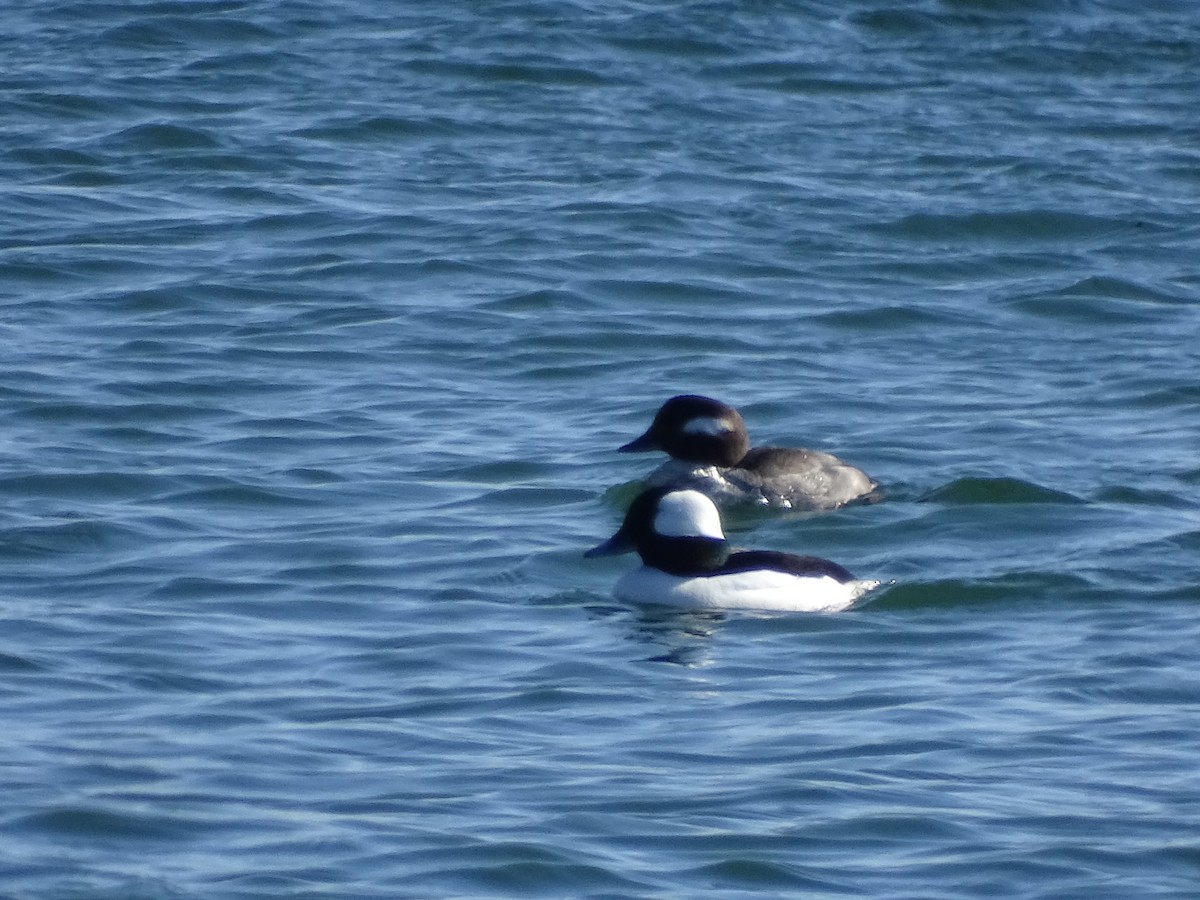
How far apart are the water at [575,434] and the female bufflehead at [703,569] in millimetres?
197

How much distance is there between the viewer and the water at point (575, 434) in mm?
7445

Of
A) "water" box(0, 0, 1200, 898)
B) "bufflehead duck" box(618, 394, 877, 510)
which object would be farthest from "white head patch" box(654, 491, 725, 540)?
"bufflehead duck" box(618, 394, 877, 510)

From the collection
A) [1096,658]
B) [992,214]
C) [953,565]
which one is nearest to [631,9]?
[992,214]

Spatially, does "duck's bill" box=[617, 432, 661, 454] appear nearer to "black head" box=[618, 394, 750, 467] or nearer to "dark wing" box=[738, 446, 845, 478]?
"black head" box=[618, 394, 750, 467]

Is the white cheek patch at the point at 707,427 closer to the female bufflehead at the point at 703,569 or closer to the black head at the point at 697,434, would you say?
the black head at the point at 697,434

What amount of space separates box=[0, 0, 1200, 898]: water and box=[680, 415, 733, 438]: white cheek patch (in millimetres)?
531

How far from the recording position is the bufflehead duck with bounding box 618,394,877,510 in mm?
12469

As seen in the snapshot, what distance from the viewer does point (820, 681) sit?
9.29 metres

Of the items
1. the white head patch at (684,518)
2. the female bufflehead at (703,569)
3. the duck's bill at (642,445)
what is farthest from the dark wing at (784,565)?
the duck's bill at (642,445)

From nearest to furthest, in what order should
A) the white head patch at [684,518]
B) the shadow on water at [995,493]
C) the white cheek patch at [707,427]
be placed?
the white head patch at [684,518]
the shadow on water at [995,493]
the white cheek patch at [707,427]

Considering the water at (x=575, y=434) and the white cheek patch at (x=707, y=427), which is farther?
the white cheek patch at (x=707, y=427)

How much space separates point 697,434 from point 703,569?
2092 mm

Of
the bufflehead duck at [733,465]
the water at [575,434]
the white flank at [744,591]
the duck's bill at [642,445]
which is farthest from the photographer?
the duck's bill at [642,445]

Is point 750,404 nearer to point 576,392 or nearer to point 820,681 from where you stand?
point 576,392
